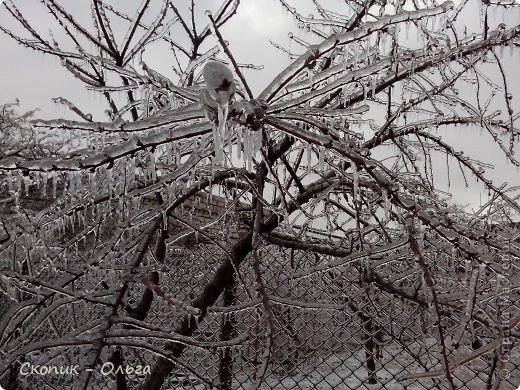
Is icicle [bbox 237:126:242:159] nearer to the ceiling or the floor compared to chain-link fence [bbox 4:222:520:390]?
nearer to the ceiling

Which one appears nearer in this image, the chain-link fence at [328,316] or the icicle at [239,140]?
the icicle at [239,140]

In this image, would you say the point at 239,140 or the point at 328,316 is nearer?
the point at 239,140

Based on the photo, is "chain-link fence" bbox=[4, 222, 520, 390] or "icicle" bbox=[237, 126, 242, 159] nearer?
"icicle" bbox=[237, 126, 242, 159]

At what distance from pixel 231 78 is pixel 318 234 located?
5.26ft

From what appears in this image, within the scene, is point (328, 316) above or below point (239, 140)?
below

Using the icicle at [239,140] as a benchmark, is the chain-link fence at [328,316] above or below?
below

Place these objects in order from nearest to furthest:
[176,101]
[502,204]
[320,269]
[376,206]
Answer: [176,101] < [320,269] < [502,204] < [376,206]

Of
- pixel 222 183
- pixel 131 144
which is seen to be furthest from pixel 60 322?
pixel 131 144

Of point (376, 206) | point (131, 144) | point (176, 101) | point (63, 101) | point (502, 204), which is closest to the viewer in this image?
point (131, 144)

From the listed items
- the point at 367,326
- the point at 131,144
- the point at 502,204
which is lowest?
the point at 367,326

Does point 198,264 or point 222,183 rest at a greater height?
point 222,183

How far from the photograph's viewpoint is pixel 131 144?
Answer: 0.81m

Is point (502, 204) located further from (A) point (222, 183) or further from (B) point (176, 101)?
(B) point (176, 101)

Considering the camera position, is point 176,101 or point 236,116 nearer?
point 236,116
